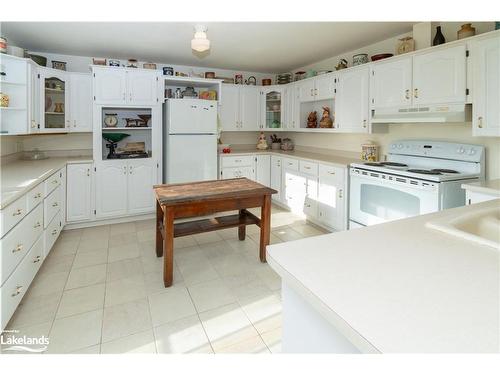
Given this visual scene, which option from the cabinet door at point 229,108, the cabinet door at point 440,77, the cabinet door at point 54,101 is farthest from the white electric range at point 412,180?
the cabinet door at point 54,101

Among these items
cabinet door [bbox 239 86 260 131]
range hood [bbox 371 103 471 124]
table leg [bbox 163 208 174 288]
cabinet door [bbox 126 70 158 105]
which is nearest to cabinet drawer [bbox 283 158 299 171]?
cabinet door [bbox 239 86 260 131]

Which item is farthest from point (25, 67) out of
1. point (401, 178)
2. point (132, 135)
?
point (401, 178)

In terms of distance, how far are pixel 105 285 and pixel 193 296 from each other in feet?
2.62

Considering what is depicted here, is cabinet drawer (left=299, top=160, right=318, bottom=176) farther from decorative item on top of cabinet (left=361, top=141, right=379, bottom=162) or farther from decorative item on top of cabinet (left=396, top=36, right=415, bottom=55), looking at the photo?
decorative item on top of cabinet (left=396, top=36, right=415, bottom=55)

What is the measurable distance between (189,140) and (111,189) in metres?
1.27

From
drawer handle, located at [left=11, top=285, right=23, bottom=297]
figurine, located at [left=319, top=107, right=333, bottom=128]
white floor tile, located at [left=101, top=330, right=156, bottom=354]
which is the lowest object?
white floor tile, located at [left=101, top=330, right=156, bottom=354]

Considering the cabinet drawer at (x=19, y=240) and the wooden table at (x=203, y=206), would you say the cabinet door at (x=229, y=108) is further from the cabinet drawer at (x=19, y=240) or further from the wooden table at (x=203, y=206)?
the cabinet drawer at (x=19, y=240)

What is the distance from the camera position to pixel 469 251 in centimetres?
98

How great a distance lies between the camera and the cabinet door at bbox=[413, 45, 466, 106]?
257cm

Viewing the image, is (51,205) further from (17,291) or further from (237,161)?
(237,161)

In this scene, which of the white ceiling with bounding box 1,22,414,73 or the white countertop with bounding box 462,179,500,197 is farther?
the white ceiling with bounding box 1,22,414,73

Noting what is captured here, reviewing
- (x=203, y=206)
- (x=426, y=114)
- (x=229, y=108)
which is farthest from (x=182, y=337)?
(x=229, y=108)

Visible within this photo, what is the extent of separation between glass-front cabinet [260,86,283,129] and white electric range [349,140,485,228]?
2253 millimetres

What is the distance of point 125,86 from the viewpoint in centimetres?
412
